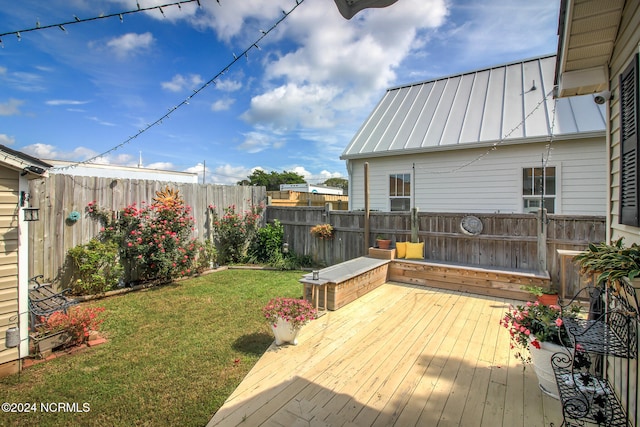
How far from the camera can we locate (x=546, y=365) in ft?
7.91

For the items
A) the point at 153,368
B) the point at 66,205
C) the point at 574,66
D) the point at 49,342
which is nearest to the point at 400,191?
the point at 574,66

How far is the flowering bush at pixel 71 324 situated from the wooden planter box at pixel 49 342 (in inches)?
1.9

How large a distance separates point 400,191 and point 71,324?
297 inches

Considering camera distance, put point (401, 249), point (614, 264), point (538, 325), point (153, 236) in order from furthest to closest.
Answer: point (401, 249)
point (153, 236)
point (538, 325)
point (614, 264)

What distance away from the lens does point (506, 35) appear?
4.91 meters

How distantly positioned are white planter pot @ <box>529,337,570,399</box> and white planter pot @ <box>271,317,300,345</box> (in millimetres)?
2255

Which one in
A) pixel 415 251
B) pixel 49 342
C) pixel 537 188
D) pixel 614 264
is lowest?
pixel 49 342

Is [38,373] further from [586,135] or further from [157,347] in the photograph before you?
[586,135]

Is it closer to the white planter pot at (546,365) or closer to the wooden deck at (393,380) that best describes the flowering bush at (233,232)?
the wooden deck at (393,380)

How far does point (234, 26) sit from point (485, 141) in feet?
19.9

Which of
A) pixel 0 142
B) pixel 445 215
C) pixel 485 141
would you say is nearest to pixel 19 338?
pixel 0 142

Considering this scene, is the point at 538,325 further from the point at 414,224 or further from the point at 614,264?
the point at 414,224

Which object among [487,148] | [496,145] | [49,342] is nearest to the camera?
[49,342]

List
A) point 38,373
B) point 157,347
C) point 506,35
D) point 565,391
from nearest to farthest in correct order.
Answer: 1. point 565,391
2. point 38,373
3. point 157,347
4. point 506,35
